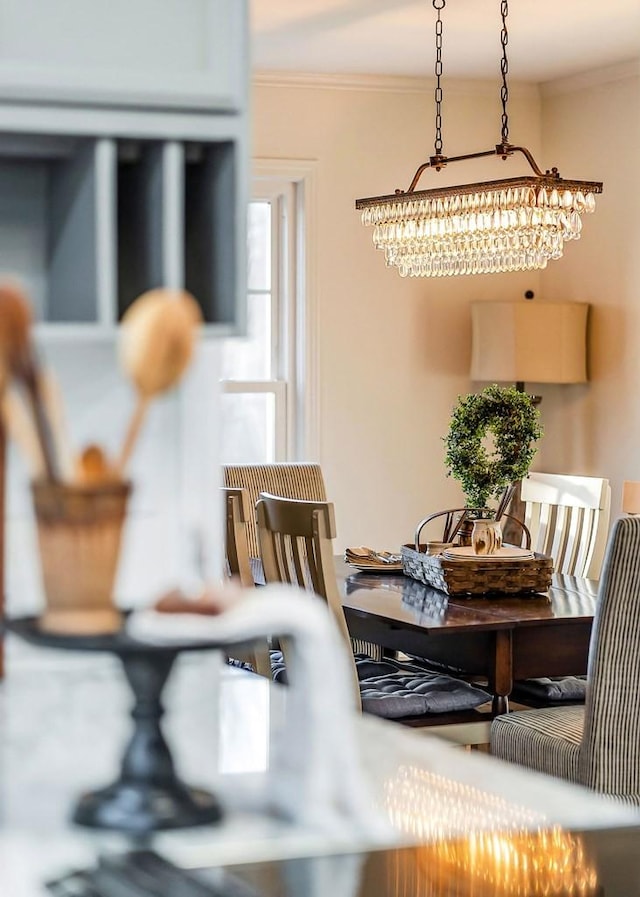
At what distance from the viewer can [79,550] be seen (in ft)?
3.19

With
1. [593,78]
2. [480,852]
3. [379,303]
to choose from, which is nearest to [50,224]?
[480,852]

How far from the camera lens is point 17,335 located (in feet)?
3.05

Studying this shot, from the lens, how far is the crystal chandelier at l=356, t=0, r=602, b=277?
12.9 ft

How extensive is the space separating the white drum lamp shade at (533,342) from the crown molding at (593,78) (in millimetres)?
946

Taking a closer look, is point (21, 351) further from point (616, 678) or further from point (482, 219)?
point (482, 219)

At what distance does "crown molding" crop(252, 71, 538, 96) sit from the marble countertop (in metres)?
4.39

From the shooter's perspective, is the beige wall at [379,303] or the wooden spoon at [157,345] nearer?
the wooden spoon at [157,345]

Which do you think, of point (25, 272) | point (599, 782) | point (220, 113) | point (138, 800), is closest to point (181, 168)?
point (220, 113)

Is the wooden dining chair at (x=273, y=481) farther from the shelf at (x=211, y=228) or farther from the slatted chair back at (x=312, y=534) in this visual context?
the shelf at (x=211, y=228)

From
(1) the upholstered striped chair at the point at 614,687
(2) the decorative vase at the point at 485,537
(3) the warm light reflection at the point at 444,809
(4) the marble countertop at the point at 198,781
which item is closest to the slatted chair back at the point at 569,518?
(2) the decorative vase at the point at 485,537

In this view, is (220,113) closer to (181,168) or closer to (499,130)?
(181,168)

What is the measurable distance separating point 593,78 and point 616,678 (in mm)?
3593

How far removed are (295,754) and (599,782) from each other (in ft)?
5.69

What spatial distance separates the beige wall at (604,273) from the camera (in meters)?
5.36
